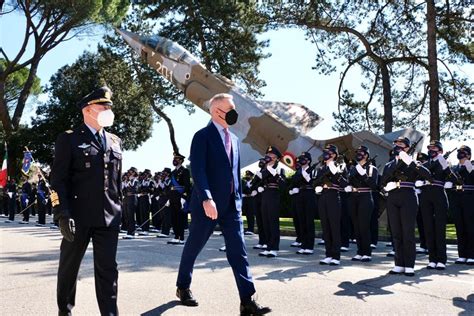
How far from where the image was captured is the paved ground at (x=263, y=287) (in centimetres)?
469

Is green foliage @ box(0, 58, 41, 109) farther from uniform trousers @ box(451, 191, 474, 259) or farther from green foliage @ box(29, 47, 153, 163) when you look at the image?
uniform trousers @ box(451, 191, 474, 259)

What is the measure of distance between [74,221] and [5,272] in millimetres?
3244

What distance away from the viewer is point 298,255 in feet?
29.5

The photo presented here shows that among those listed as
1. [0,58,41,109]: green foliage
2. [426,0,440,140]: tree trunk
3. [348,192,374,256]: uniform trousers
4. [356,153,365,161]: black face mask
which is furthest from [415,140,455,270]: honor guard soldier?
[0,58,41,109]: green foliage

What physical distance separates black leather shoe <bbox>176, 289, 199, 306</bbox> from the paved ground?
7cm

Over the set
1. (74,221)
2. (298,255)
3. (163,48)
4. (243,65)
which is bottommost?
(298,255)

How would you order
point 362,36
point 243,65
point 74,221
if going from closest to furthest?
point 74,221 → point 362,36 → point 243,65

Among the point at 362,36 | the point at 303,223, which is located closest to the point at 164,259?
the point at 303,223

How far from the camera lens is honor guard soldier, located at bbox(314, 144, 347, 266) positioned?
26.4 ft

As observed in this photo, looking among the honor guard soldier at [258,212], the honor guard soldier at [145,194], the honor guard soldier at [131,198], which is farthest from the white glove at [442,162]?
the honor guard soldier at [145,194]

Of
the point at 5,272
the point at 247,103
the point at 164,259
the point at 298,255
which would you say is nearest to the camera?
the point at 5,272

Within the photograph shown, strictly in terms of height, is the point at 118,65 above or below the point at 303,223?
above

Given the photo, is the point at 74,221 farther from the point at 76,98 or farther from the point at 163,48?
the point at 76,98

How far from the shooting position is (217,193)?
4.63 m
